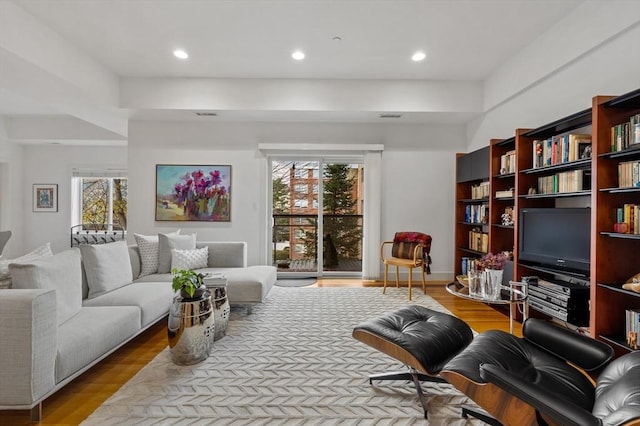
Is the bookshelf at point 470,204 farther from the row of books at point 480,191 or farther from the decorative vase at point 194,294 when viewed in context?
the decorative vase at point 194,294

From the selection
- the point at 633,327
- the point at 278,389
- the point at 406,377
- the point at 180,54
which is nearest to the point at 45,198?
the point at 180,54

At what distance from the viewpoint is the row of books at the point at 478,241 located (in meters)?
3.97

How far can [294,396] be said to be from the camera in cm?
192

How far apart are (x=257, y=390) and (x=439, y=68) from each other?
4016mm

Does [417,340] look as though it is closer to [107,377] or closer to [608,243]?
[608,243]

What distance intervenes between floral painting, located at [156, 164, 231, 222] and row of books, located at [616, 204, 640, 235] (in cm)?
450

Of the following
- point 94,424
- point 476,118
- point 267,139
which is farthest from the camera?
point 267,139

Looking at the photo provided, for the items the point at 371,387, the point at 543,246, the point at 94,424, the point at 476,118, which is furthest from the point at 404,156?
the point at 94,424

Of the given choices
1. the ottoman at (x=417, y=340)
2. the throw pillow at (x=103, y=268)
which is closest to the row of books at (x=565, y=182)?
the ottoman at (x=417, y=340)

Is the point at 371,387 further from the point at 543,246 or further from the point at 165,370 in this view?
the point at 543,246

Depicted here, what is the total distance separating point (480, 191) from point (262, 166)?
3.18 meters

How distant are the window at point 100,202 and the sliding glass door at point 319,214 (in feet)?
12.4

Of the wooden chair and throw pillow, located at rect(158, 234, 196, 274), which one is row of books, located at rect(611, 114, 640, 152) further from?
throw pillow, located at rect(158, 234, 196, 274)

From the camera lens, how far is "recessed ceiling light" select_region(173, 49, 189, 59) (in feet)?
11.7
